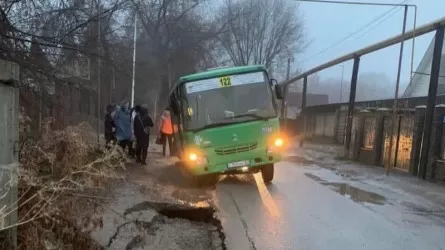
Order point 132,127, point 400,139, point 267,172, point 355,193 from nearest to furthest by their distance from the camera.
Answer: point 355,193
point 267,172
point 132,127
point 400,139

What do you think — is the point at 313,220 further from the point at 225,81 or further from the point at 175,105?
the point at 175,105

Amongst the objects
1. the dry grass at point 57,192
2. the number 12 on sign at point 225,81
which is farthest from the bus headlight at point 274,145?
the dry grass at point 57,192

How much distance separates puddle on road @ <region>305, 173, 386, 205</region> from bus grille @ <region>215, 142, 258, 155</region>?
2305 mm

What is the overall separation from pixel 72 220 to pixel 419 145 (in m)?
11.8

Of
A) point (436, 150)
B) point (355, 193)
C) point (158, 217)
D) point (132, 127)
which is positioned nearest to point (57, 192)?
point (158, 217)

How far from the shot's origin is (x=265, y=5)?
54.6m

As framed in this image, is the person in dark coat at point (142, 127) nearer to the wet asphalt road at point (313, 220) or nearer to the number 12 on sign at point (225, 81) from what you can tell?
the wet asphalt road at point (313, 220)

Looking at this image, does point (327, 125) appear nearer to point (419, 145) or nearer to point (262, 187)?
point (419, 145)

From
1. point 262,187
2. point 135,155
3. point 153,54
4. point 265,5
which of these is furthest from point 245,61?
point 262,187

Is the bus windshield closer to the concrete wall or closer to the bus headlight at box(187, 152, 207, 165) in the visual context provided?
the bus headlight at box(187, 152, 207, 165)

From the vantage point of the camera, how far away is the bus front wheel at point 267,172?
37.6 ft

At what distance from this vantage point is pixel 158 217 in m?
7.52

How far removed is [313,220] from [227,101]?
3.85 metres

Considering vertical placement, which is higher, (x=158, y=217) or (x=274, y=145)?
(x=274, y=145)
